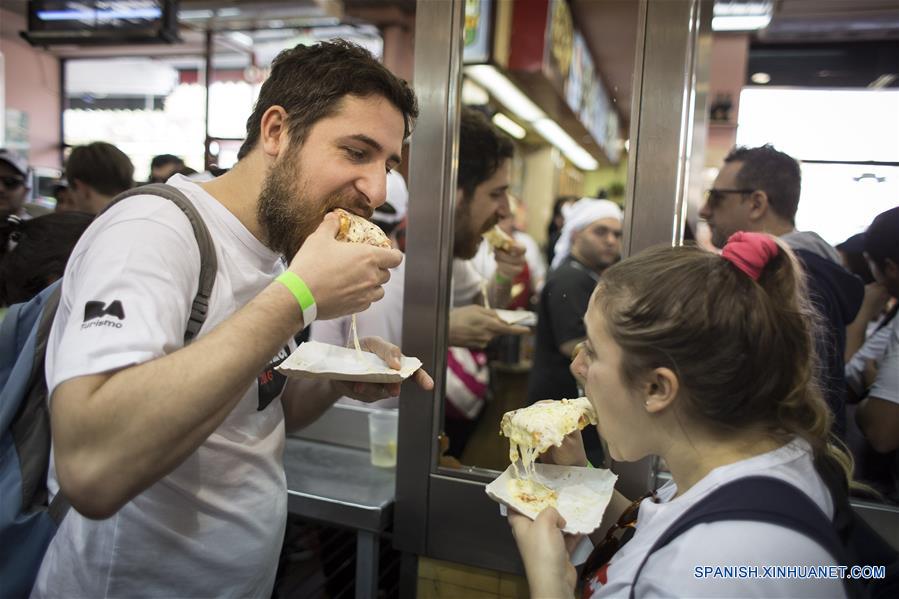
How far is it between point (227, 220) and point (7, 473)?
0.75 metres

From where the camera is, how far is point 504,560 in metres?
1.73

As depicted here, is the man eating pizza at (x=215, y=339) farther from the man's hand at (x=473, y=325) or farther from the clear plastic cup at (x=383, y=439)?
the man's hand at (x=473, y=325)

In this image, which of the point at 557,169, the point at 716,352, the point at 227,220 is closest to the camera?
the point at 716,352

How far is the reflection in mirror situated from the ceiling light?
527 millimetres

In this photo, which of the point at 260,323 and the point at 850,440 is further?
the point at 850,440

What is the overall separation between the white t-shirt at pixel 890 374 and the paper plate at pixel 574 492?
1126 millimetres

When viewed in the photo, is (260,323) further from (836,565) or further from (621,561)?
(836,565)

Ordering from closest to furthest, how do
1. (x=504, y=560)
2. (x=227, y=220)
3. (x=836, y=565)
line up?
(x=836, y=565)
(x=227, y=220)
(x=504, y=560)

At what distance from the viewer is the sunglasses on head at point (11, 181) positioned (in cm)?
346

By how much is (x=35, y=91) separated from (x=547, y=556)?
33.2 feet

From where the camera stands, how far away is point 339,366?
141 cm

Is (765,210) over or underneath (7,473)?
over

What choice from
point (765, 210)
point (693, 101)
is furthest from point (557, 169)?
point (693, 101)

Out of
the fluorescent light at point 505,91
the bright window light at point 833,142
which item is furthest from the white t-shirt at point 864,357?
the fluorescent light at point 505,91
